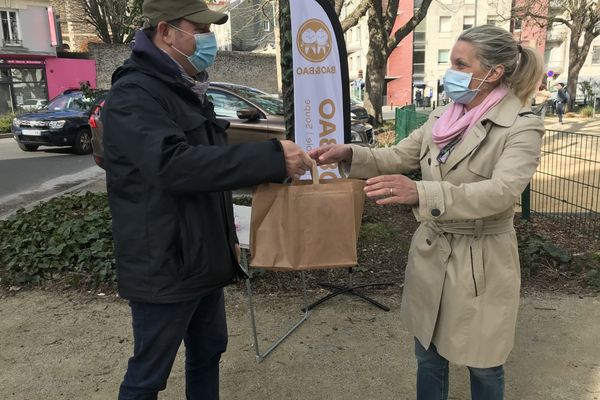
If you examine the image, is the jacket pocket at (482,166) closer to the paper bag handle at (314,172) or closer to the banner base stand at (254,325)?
the paper bag handle at (314,172)

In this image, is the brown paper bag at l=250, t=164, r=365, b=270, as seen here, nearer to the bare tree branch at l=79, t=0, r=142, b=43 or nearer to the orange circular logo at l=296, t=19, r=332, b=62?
the orange circular logo at l=296, t=19, r=332, b=62

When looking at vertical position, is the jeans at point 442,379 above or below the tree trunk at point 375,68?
below

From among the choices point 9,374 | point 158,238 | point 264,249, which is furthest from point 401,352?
point 9,374

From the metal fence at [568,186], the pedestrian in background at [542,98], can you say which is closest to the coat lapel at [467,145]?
the pedestrian in background at [542,98]

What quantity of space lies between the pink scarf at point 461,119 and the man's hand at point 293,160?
0.62 metres

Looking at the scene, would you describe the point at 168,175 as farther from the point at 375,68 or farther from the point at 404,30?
the point at 404,30

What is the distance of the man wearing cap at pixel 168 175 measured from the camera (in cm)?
178

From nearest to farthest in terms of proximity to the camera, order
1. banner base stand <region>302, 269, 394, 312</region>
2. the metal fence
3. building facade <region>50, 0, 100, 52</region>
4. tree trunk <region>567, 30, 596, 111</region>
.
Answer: banner base stand <region>302, 269, 394, 312</region> < the metal fence < tree trunk <region>567, 30, 596, 111</region> < building facade <region>50, 0, 100, 52</region>

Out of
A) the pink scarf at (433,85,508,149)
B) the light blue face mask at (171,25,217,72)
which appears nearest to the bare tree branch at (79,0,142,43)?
the light blue face mask at (171,25,217,72)

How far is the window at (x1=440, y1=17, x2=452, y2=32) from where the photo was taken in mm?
49594

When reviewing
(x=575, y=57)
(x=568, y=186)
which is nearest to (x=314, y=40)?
(x=568, y=186)

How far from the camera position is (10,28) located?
28359 mm

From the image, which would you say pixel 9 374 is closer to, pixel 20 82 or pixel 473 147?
pixel 473 147

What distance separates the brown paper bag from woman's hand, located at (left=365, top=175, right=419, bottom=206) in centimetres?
40
